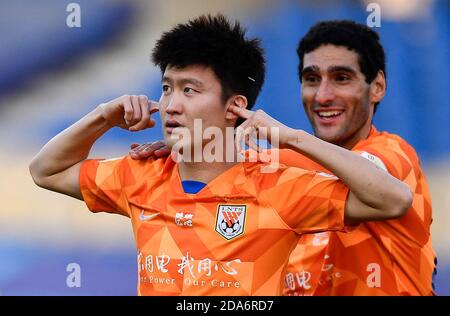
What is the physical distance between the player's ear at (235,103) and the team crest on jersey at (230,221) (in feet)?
1.05

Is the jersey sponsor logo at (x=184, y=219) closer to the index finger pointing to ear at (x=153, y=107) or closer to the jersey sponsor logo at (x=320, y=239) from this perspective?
the index finger pointing to ear at (x=153, y=107)

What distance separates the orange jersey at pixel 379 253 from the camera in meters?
2.91

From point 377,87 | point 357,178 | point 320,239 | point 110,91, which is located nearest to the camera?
point 357,178

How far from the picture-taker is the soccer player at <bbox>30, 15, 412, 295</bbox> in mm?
2529

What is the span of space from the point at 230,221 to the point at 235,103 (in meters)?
0.42

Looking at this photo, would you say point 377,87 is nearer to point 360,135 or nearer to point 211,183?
point 360,135

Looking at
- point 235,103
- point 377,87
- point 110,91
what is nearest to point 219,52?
point 235,103

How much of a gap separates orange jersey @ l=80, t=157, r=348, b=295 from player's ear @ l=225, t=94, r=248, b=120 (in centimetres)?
17

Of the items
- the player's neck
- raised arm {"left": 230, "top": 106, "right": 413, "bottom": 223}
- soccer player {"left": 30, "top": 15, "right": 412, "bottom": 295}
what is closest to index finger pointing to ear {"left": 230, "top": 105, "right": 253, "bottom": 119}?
soccer player {"left": 30, "top": 15, "right": 412, "bottom": 295}

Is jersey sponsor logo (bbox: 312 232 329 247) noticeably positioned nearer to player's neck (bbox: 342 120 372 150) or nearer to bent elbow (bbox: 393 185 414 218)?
player's neck (bbox: 342 120 372 150)

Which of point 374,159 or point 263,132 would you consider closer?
point 263,132

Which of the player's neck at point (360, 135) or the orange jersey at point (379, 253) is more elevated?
the player's neck at point (360, 135)

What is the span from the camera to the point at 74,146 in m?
2.82

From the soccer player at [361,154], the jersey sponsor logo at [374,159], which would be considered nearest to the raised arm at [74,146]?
the soccer player at [361,154]
